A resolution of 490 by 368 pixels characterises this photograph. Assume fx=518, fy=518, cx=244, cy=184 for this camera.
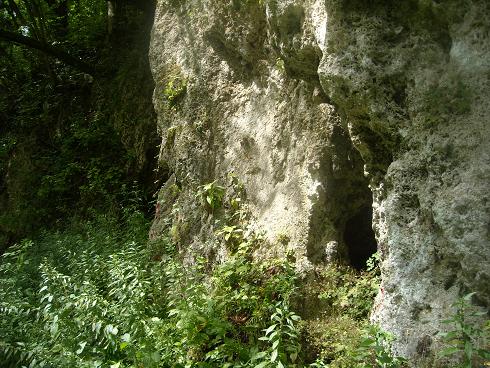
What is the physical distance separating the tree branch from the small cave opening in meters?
7.17

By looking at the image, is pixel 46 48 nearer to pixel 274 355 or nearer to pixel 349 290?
pixel 349 290

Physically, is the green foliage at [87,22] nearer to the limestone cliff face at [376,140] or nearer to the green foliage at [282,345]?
the limestone cliff face at [376,140]

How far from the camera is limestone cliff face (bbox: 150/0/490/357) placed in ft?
10.7

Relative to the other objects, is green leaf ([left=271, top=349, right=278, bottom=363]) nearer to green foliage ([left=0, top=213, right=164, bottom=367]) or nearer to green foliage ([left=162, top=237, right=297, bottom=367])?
green foliage ([left=162, top=237, right=297, bottom=367])

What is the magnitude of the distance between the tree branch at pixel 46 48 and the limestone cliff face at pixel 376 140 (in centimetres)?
493

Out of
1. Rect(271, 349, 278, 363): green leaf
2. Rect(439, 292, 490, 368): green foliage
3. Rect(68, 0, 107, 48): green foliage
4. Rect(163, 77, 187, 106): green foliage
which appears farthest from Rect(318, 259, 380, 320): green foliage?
Rect(68, 0, 107, 48): green foliage

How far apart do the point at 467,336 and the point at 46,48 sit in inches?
360

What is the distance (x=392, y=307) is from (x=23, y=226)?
8240 millimetres

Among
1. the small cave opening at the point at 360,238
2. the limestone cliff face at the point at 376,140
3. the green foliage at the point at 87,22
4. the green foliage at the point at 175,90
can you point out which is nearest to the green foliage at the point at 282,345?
the limestone cliff face at the point at 376,140

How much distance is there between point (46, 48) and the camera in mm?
9781

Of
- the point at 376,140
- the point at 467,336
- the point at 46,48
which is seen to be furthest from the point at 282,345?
the point at 46,48

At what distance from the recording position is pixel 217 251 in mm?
5598

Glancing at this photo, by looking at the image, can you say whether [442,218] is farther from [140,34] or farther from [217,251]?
[140,34]

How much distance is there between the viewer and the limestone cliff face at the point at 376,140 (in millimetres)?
3262
